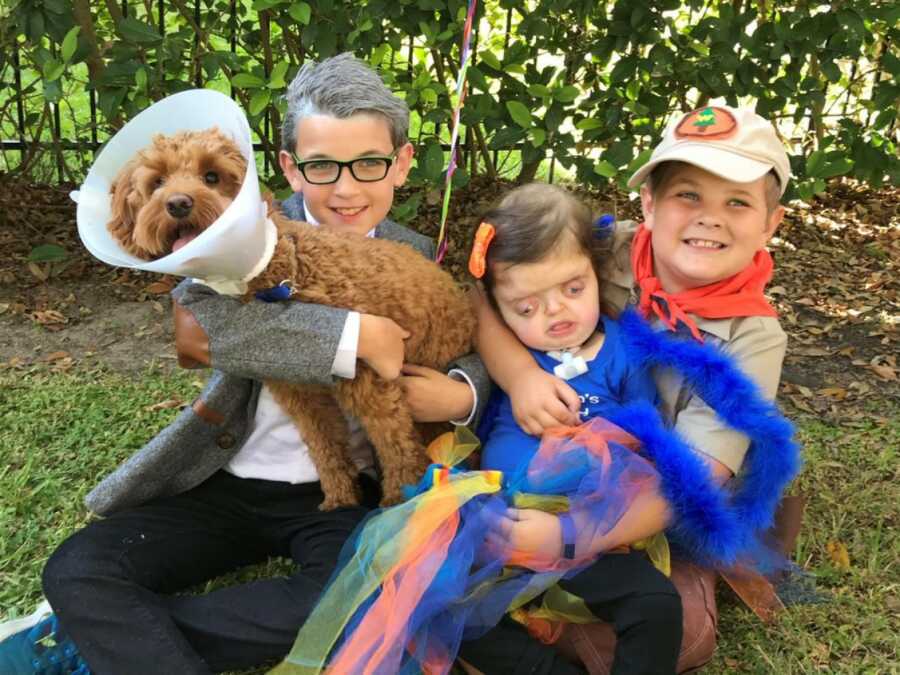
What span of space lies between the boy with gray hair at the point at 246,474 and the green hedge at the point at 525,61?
1.20 meters

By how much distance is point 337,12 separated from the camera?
374 centimetres

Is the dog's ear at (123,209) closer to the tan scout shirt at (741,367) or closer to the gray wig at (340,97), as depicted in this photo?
the gray wig at (340,97)

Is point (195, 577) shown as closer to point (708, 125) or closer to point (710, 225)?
point (710, 225)

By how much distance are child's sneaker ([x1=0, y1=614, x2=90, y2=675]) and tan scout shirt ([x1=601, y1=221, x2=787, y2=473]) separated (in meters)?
1.69

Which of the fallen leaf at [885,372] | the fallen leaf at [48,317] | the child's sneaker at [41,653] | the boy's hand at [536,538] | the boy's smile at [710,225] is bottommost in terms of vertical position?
the fallen leaf at [48,317]

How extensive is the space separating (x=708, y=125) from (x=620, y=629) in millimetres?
1306

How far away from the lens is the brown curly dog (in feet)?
6.36

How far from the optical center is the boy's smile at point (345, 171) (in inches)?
97.5

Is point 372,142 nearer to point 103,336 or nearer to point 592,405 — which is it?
point 592,405

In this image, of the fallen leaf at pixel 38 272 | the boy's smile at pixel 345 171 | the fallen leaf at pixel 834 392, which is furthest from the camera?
the fallen leaf at pixel 38 272

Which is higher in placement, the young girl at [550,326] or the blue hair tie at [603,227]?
the blue hair tie at [603,227]

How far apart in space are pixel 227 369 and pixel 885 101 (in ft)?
12.2

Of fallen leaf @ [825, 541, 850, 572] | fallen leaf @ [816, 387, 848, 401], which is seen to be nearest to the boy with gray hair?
fallen leaf @ [825, 541, 850, 572]

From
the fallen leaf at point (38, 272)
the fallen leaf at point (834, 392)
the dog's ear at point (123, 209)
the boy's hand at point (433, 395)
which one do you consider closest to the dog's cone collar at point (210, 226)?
the dog's ear at point (123, 209)
